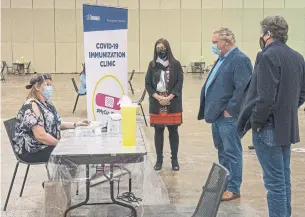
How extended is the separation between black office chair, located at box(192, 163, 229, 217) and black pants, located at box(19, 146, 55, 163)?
1.95 meters

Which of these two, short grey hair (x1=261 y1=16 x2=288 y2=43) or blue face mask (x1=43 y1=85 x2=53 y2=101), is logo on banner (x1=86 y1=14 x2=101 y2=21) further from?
short grey hair (x1=261 y1=16 x2=288 y2=43)

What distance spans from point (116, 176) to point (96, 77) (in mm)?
1762

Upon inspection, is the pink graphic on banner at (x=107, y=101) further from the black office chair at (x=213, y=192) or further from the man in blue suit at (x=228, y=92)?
the black office chair at (x=213, y=192)

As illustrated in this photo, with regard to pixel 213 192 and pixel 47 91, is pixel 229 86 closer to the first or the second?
pixel 47 91

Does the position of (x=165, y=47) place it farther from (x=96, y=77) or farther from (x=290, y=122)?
(x=290, y=122)

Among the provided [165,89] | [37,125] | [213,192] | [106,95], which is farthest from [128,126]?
[165,89]

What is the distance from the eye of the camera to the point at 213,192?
9.27 ft

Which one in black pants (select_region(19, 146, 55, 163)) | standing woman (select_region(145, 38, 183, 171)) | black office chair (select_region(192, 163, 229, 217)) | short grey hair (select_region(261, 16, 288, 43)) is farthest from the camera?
standing woman (select_region(145, 38, 183, 171))

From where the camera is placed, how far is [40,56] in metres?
25.5

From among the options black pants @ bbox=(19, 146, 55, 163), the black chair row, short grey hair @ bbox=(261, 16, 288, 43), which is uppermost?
short grey hair @ bbox=(261, 16, 288, 43)

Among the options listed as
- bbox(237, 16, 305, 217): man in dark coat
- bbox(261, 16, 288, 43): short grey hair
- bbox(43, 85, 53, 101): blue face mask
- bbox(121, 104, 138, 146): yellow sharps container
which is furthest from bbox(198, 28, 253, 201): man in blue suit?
bbox(43, 85, 53, 101): blue face mask

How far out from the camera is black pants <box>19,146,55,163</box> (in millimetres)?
4551

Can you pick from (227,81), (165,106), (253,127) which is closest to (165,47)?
(165,106)

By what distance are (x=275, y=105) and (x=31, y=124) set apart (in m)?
2.08
